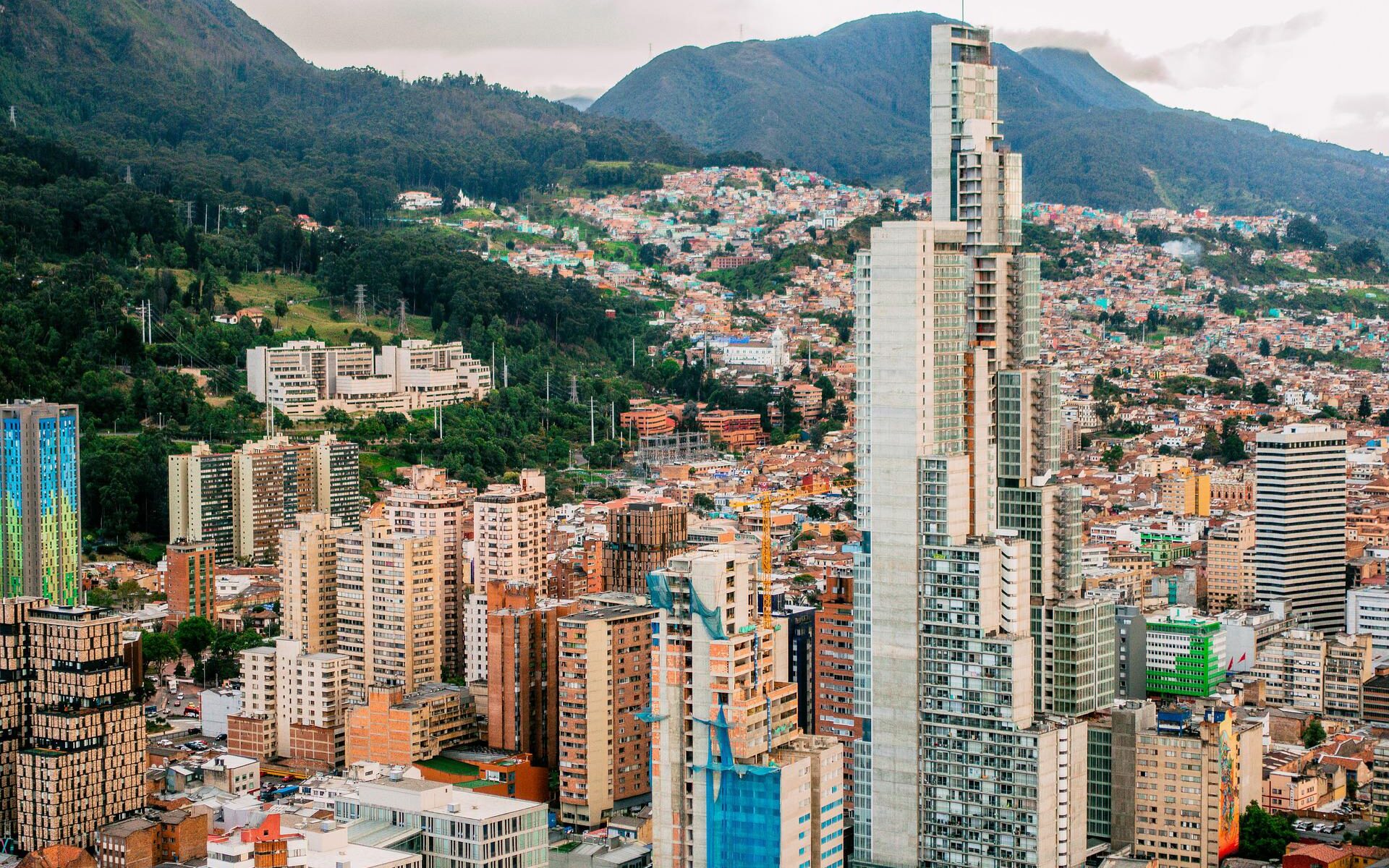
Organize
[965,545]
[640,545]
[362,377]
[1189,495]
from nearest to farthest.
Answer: [965,545] < [640,545] < [1189,495] < [362,377]

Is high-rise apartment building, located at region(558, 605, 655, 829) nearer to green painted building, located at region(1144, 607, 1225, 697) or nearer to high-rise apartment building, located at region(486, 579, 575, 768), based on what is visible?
high-rise apartment building, located at region(486, 579, 575, 768)

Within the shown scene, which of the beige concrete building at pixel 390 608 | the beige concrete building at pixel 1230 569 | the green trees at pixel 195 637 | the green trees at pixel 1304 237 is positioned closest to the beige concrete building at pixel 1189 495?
the beige concrete building at pixel 1230 569

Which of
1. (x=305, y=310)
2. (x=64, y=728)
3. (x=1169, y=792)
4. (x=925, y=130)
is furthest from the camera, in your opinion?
(x=925, y=130)

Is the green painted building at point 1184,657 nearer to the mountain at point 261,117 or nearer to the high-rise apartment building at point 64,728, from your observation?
the high-rise apartment building at point 64,728

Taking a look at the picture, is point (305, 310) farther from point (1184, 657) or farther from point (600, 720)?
point (600, 720)

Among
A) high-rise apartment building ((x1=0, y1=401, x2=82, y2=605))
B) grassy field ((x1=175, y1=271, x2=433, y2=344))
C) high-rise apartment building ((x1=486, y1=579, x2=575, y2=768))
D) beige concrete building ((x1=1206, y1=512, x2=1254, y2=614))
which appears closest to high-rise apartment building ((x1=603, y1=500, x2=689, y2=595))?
high-rise apartment building ((x1=486, y1=579, x2=575, y2=768))

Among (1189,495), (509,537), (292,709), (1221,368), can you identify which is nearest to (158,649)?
(292,709)

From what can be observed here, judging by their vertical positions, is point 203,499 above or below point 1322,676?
above
